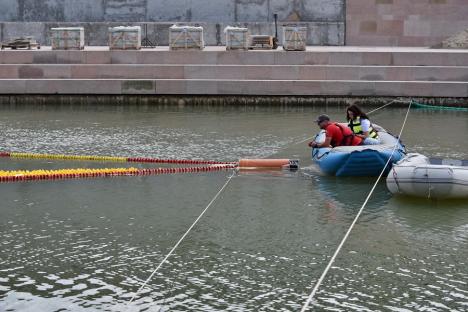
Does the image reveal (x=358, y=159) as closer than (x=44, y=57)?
Yes

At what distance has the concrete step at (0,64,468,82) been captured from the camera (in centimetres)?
2527

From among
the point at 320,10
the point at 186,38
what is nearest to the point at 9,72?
the point at 186,38

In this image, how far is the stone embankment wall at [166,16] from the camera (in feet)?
102

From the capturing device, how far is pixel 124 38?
88.8 feet

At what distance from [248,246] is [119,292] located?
209 centimetres

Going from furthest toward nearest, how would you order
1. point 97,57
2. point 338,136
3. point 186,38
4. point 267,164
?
point 186,38 → point 97,57 → point 267,164 → point 338,136

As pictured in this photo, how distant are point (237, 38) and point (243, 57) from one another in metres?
0.68

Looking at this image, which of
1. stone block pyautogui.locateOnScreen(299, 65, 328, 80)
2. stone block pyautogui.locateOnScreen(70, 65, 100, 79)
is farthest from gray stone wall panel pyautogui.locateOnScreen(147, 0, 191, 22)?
stone block pyautogui.locateOnScreen(299, 65, 328, 80)

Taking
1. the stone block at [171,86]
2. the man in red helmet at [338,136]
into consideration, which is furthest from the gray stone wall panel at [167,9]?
the man in red helmet at [338,136]

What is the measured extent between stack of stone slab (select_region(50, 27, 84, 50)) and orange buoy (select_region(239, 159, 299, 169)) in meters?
12.9

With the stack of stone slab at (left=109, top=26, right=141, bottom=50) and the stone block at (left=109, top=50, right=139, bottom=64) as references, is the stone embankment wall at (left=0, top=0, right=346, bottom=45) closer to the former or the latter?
the stack of stone slab at (left=109, top=26, right=141, bottom=50)

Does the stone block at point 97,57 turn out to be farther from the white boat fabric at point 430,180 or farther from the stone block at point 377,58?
the white boat fabric at point 430,180

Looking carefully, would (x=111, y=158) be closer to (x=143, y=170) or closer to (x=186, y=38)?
(x=143, y=170)

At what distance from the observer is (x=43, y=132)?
20219mm
